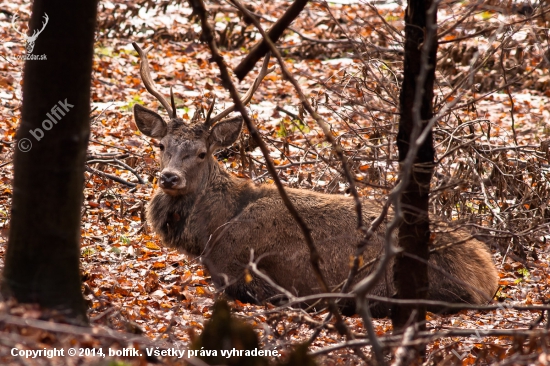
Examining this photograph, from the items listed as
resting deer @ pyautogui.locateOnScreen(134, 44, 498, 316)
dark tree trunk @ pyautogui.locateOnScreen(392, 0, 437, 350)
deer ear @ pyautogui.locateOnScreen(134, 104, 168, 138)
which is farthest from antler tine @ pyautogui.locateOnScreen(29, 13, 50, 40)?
deer ear @ pyautogui.locateOnScreen(134, 104, 168, 138)

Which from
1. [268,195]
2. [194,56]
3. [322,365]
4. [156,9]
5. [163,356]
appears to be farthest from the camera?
[156,9]

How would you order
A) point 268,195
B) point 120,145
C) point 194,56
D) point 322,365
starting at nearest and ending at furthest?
point 322,365
point 268,195
point 120,145
point 194,56

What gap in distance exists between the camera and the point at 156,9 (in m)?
16.0

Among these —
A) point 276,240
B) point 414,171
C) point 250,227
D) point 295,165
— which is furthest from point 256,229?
point 414,171

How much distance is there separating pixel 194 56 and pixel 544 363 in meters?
11.7

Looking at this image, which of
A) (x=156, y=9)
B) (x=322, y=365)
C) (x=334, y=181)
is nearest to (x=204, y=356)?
(x=322, y=365)

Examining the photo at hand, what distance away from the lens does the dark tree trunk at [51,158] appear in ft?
13.9

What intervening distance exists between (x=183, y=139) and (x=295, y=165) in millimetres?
2042

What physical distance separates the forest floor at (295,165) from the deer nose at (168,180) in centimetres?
Answer: 93

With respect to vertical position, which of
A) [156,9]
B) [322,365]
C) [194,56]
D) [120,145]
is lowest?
[322,365]

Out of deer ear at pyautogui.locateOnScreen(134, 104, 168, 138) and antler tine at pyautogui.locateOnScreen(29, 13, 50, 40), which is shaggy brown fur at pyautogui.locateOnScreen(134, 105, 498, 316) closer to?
deer ear at pyautogui.locateOnScreen(134, 104, 168, 138)

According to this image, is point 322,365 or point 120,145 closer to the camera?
point 322,365

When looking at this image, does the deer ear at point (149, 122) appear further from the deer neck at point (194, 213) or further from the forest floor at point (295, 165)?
the forest floor at point (295, 165)

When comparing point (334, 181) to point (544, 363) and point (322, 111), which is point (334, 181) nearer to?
point (322, 111)
